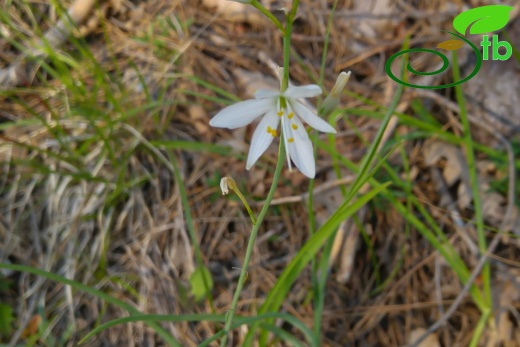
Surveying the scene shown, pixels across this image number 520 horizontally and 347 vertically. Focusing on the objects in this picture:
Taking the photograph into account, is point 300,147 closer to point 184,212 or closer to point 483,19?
point 184,212

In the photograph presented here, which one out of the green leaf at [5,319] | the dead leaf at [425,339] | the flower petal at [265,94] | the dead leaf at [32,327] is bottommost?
the dead leaf at [32,327]

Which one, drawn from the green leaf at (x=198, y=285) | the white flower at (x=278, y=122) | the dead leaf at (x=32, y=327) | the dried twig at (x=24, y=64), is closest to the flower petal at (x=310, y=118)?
the white flower at (x=278, y=122)

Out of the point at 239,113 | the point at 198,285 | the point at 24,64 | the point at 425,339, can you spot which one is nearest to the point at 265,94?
the point at 239,113

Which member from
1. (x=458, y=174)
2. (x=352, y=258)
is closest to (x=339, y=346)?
(x=352, y=258)

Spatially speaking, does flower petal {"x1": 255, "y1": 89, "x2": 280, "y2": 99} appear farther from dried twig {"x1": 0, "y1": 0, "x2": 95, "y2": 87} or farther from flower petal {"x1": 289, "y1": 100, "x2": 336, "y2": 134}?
dried twig {"x1": 0, "y1": 0, "x2": 95, "y2": 87}

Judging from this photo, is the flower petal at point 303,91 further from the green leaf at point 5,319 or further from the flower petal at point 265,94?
the green leaf at point 5,319

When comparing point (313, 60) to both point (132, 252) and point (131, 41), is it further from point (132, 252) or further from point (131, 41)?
point (132, 252)
